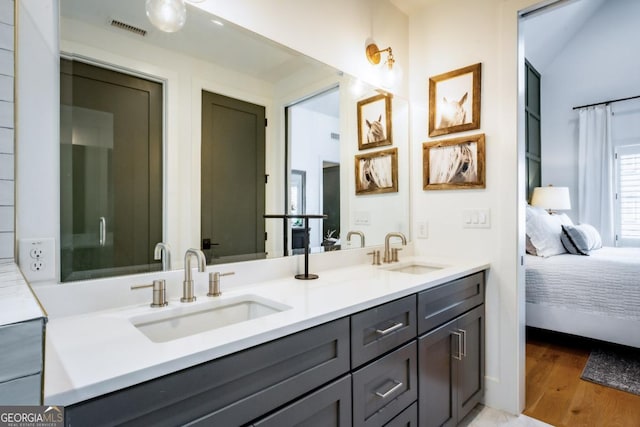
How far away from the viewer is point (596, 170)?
180 inches

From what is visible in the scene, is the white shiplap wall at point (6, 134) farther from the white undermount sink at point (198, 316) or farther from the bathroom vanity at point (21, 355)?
the bathroom vanity at point (21, 355)

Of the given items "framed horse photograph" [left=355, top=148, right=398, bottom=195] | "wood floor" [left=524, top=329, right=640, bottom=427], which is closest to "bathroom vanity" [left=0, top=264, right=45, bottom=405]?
"framed horse photograph" [left=355, top=148, right=398, bottom=195]

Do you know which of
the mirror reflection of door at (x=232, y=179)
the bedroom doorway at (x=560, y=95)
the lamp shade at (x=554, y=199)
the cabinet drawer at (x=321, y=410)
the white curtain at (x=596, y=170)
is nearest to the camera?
the cabinet drawer at (x=321, y=410)

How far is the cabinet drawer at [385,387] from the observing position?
112 cm

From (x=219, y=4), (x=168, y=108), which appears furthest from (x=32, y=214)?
(x=219, y=4)

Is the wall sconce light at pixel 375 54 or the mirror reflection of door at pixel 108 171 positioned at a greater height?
the wall sconce light at pixel 375 54

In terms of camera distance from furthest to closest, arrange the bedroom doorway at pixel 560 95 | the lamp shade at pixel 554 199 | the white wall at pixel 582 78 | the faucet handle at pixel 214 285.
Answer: the white wall at pixel 582 78, the lamp shade at pixel 554 199, the bedroom doorway at pixel 560 95, the faucet handle at pixel 214 285

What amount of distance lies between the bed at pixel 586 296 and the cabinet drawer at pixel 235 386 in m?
2.53

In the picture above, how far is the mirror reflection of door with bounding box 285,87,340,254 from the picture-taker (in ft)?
5.65

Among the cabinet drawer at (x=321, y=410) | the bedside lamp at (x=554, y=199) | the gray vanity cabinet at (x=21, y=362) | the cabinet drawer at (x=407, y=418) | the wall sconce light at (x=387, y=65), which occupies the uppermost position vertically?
the wall sconce light at (x=387, y=65)

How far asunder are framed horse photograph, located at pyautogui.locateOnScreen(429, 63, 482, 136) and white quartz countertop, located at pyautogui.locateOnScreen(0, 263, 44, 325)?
222cm

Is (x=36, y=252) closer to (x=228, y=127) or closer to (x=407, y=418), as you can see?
(x=228, y=127)

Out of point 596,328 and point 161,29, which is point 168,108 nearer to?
point 161,29

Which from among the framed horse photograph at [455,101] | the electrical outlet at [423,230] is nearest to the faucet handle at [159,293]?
the electrical outlet at [423,230]
